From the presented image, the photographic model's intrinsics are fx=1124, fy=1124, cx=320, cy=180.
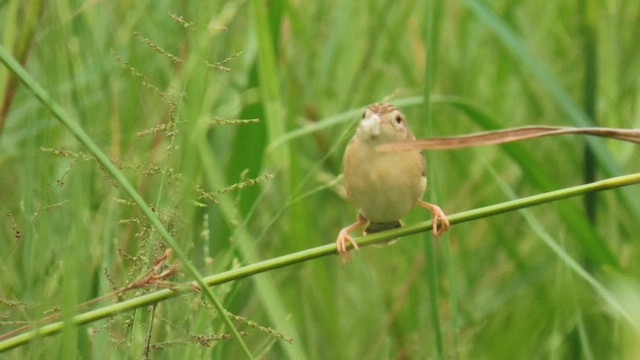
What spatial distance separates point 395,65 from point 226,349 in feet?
5.60

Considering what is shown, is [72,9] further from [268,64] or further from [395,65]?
[395,65]

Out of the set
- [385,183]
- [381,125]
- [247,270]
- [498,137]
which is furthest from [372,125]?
[247,270]

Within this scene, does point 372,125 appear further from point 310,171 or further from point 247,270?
point 247,270

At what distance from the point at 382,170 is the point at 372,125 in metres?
0.12

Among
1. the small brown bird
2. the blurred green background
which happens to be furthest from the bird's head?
the blurred green background

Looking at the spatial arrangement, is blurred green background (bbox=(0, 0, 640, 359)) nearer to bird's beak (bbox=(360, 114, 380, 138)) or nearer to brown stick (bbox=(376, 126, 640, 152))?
bird's beak (bbox=(360, 114, 380, 138))

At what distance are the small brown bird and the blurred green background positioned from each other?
0.25 ft

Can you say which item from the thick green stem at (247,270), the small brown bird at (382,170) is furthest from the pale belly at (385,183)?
the thick green stem at (247,270)

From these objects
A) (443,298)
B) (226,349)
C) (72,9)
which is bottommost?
(443,298)

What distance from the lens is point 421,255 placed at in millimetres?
3289

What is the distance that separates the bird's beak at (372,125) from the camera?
8.21 ft

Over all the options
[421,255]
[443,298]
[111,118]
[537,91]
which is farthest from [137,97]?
[537,91]

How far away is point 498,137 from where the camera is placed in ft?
5.52

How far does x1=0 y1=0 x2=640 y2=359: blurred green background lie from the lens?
1824 mm
